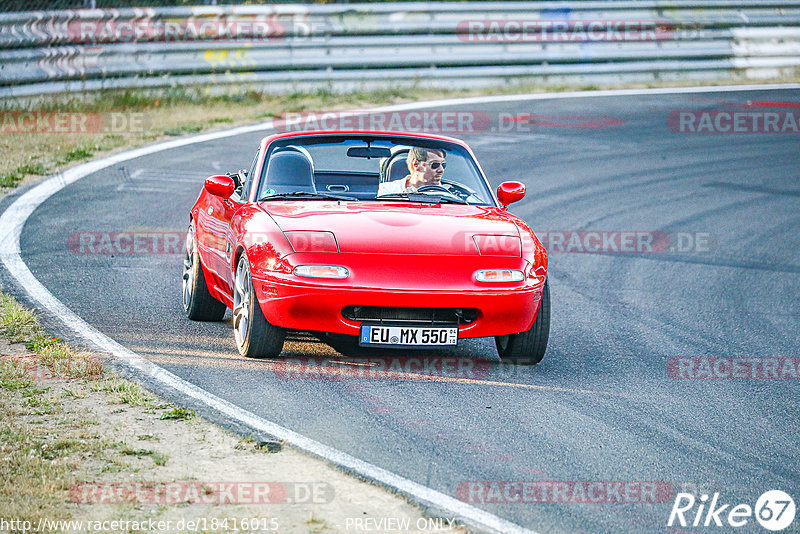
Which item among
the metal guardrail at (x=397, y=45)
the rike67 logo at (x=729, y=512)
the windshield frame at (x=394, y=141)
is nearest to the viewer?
the rike67 logo at (x=729, y=512)

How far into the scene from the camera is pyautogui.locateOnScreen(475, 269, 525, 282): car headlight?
7.11 metres

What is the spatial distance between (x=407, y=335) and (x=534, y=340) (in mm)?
898

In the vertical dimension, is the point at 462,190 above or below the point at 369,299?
above

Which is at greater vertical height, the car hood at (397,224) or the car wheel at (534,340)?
the car hood at (397,224)

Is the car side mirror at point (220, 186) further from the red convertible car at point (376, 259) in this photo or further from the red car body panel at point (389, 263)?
the red car body panel at point (389, 263)

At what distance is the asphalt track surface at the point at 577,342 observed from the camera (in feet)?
18.5

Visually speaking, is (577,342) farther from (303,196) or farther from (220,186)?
(220,186)

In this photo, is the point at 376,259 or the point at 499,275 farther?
the point at 499,275

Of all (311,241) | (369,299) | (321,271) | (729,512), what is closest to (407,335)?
(369,299)

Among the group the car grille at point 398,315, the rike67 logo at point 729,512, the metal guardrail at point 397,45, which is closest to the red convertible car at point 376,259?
the car grille at point 398,315

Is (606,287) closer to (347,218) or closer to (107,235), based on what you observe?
(347,218)

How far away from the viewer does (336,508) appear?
492 cm

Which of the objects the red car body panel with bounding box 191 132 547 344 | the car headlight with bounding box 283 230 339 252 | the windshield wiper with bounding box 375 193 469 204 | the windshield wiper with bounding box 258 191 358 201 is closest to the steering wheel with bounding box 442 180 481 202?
the windshield wiper with bounding box 375 193 469 204

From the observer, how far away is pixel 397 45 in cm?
2161
